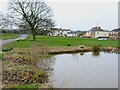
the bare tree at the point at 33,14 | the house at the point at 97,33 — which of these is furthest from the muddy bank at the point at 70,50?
the house at the point at 97,33

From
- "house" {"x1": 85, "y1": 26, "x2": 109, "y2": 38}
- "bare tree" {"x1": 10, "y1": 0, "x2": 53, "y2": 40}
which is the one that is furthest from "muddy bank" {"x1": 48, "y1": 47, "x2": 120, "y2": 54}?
"house" {"x1": 85, "y1": 26, "x2": 109, "y2": 38}

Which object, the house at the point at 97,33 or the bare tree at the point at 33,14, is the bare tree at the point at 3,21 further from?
the house at the point at 97,33

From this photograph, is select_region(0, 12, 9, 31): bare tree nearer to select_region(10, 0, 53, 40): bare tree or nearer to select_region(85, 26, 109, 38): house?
select_region(10, 0, 53, 40): bare tree

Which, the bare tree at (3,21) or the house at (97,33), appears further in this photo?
the house at (97,33)

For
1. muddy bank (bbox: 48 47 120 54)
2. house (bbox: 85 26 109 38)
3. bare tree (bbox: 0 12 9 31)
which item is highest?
bare tree (bbox: 0 12 9 31)

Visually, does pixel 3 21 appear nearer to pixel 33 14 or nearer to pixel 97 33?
pixel 33 14

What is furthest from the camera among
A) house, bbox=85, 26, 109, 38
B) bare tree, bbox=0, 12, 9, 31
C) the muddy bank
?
house, bbox=85, 26, 109, 38

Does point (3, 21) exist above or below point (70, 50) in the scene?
above

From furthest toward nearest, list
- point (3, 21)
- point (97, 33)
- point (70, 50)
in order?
point (97, 33) → point (3, 21) → point (70, 50)

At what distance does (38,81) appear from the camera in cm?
920

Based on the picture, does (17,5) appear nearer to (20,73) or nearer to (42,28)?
(42,28)

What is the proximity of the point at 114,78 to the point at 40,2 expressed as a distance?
100 ft

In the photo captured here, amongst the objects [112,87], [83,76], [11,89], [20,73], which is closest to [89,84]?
[112,87]

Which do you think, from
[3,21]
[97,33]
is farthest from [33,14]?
[97,33]
